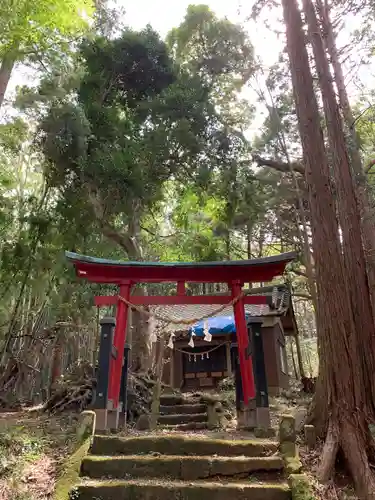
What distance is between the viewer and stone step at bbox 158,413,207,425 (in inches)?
352

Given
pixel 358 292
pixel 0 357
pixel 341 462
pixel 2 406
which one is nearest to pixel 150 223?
pixel 0 357

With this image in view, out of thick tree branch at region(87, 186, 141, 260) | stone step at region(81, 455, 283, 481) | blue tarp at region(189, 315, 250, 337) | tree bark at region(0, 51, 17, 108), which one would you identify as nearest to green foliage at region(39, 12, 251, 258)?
thick tree branch at region(87, 186, 141, 260)

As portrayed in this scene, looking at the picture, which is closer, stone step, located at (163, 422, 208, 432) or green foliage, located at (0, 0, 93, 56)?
green foliage, located at (0, 0, 93, 56)

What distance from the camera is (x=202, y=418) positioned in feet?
29.6

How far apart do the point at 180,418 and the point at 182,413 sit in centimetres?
56

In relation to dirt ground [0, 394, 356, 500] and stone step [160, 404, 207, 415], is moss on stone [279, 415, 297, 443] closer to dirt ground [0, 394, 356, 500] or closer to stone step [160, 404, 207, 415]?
dirt ground [0, 394, 356, 500]

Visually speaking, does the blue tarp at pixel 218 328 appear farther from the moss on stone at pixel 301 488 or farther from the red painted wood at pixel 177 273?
the moss on stone at pixel 301 488

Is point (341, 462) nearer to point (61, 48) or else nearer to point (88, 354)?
point (61, 48)

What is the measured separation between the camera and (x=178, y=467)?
199 inches

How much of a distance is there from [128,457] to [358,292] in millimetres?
4067

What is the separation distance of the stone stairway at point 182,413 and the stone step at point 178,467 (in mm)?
3410

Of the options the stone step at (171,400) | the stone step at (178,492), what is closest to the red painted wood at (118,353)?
the stone step at (178,492)

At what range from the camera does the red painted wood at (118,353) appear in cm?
733

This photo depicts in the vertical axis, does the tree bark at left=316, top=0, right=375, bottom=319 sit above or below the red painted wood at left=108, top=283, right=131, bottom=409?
above
